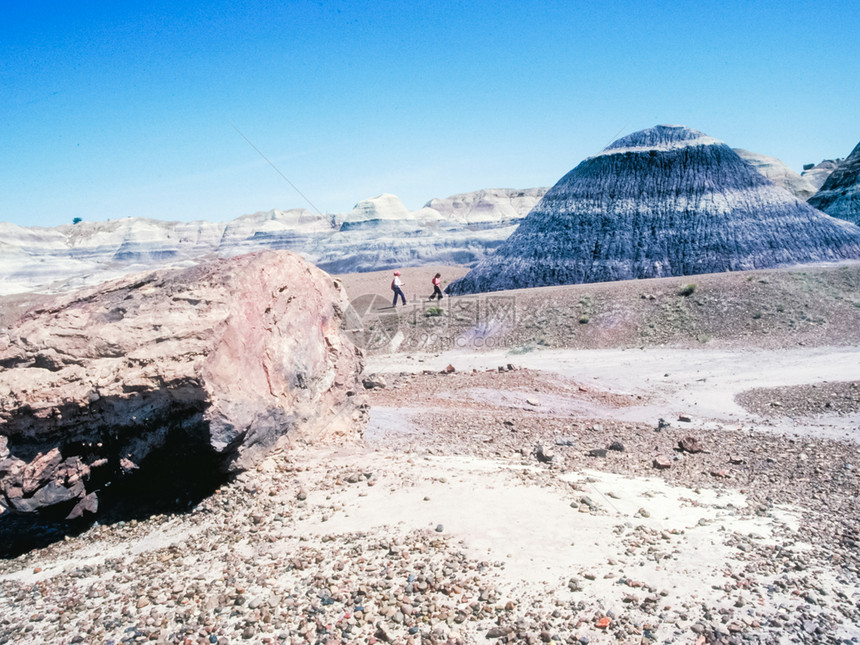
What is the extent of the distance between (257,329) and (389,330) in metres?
13.6

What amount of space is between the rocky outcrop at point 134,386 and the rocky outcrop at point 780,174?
62159 mm

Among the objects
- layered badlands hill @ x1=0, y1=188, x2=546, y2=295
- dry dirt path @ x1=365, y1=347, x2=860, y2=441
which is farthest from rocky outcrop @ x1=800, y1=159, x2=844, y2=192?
dry dirt path @ x1=365, y1=347, x2=860, y2=441

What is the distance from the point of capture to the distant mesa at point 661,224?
24750 millimetres

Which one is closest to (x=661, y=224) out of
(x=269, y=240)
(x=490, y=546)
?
(x=490, y=546)

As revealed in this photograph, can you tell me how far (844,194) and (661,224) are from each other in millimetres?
15347

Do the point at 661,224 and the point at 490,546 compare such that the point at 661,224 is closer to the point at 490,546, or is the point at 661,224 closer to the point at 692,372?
the point at 692,372

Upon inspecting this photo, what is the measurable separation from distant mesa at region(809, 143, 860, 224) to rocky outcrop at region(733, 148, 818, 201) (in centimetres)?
2014

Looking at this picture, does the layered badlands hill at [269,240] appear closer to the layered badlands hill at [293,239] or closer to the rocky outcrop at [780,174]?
the layered badlands hill at [293,239]

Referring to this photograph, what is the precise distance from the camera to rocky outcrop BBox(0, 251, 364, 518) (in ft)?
15.1

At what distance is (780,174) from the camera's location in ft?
238

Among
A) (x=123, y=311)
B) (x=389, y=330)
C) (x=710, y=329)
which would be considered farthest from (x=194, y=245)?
(x=123, y=311)

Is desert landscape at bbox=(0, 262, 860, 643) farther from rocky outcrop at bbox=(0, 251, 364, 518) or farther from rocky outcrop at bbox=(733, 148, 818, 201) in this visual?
rocky outcrop at bbox=(733, 148, 818, 201)

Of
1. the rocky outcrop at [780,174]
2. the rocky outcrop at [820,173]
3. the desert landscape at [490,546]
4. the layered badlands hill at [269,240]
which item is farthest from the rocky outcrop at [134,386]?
the rocky outcrop at [820,173]

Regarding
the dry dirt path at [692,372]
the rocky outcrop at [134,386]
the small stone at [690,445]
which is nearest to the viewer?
the rocky outcrop at [134,386]
